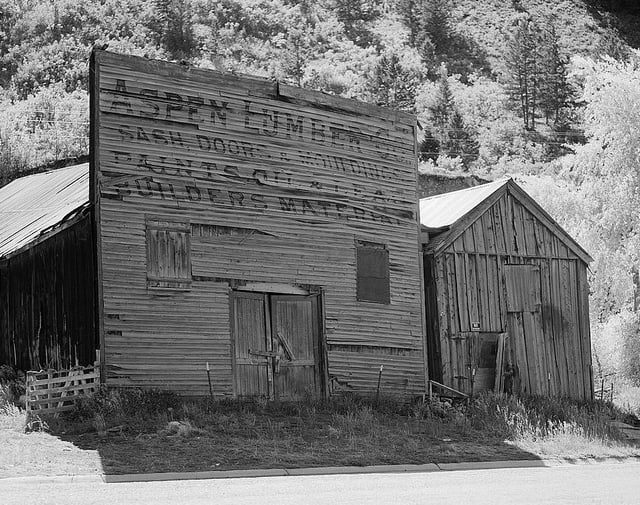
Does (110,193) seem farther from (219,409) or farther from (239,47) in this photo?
(239,47)

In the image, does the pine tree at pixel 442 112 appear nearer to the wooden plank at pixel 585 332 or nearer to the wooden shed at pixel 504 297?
the wooden plank at pixel 585 332

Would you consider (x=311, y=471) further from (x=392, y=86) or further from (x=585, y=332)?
(x=392, y=86)

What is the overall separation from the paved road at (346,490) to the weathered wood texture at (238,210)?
6.65 metres

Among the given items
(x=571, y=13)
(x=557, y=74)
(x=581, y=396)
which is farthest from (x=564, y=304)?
(x=571, y=13)

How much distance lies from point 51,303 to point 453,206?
36.4 feet

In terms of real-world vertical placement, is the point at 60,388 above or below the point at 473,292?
below

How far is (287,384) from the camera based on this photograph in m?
21.8

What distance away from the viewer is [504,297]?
85.5 feet

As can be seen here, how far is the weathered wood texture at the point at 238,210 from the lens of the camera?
64.7 ft

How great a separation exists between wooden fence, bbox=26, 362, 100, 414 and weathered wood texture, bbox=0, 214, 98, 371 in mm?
768

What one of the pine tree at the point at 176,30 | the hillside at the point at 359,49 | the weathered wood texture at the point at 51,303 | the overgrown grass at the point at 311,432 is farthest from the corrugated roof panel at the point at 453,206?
the pine tree at the point at 176,30

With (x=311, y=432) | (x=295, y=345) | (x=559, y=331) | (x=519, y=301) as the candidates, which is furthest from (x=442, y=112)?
(x=311, y=432)

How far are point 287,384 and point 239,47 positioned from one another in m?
81.3

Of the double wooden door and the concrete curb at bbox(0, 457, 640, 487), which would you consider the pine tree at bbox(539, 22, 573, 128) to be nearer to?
the double wooden door
